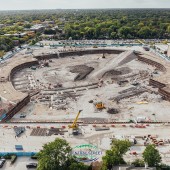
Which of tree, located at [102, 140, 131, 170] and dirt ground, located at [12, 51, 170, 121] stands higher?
dirt ground, located at [12, 51, 170, 121]

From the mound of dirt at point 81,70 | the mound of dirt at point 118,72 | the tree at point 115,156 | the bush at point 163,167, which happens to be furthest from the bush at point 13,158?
the mound of dirt at point 118,72

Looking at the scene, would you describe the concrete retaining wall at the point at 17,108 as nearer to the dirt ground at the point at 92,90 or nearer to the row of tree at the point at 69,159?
the dirt ground at the point at 92,90

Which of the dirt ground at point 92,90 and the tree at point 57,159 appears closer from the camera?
the tree at point 57,159

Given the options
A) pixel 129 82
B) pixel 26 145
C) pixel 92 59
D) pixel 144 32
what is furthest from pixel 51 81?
pixel 144 32

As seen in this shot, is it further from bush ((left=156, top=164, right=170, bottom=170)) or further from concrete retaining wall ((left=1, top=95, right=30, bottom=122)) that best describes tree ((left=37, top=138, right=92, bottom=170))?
concrete retaining wall ((left=1, top=95, right=30, bottom=122))

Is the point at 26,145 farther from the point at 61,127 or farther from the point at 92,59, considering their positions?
the point at 92,59

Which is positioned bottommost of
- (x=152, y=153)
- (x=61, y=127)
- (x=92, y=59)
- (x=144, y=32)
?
(x=152, y=153)

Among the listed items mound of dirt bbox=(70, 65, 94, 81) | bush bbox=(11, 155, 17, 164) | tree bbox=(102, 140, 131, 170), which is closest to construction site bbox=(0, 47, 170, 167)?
mound of dirt bbox=(70, 65, 94, 81)
